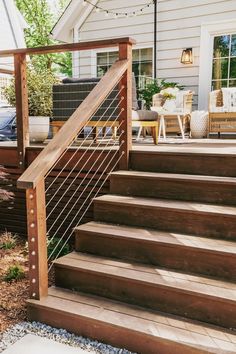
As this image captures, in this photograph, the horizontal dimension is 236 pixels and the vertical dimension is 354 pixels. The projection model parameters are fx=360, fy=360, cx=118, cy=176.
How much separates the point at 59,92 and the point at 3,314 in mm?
2901

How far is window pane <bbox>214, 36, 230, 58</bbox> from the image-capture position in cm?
646

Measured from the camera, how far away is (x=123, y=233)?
2652mm

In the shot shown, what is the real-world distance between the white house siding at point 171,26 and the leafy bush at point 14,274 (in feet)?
16.2

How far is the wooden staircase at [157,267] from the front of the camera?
6.75 ft

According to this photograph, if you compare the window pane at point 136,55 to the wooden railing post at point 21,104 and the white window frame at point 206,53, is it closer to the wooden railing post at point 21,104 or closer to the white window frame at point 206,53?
the white window frame at point 206,53

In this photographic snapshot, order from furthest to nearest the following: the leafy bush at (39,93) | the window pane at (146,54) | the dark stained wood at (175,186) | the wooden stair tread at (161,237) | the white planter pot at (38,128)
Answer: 1. the window pane at (146,54)
2. the leafy bush at (39,93)
3. the white planter pot at (38,128)
4. the dark stained wood at (175,186)
5. the wooden stair tread at (161,237)

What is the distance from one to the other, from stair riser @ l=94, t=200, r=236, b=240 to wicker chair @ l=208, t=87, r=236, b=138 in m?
3.51

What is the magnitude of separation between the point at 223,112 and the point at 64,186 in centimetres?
320

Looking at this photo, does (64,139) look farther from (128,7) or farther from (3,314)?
(128,7)

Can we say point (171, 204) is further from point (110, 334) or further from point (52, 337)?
point (52, 337)

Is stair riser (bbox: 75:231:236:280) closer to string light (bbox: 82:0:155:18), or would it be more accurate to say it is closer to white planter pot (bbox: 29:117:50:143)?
white planter pot (bbox: 29:117:50:143)

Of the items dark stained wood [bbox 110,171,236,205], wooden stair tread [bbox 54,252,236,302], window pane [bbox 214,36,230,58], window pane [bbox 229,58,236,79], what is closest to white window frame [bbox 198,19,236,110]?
window pane [bbox 214,36,230,58]

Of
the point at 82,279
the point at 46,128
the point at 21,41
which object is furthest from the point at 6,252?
the point at 21,41

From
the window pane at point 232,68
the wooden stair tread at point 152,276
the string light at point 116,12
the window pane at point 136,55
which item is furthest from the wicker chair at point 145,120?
the string light at point 116,12
